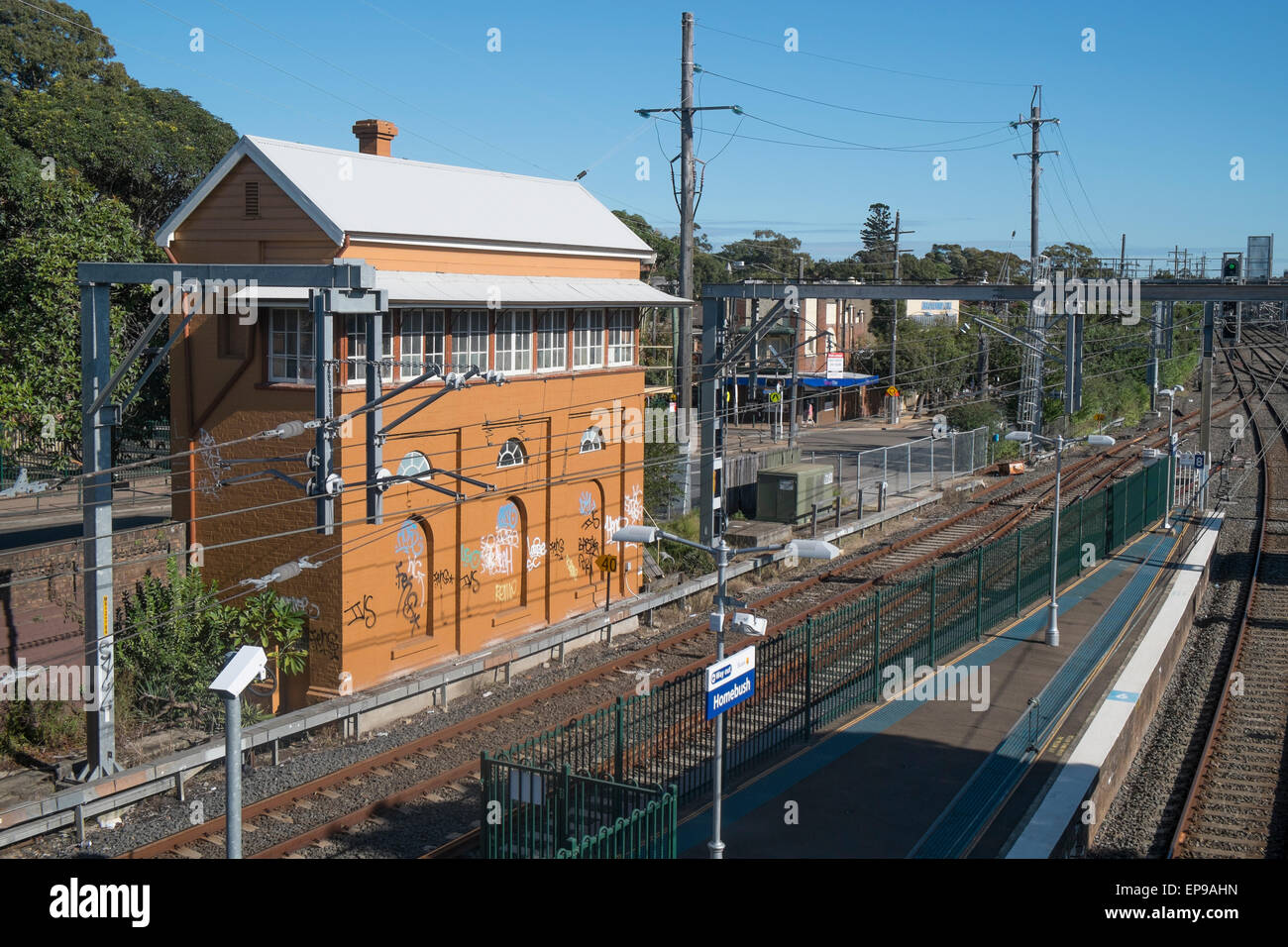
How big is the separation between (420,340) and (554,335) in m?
3.66

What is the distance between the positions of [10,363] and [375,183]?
8.35m

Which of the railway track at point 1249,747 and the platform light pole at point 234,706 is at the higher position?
the platform light pole at point 234,706

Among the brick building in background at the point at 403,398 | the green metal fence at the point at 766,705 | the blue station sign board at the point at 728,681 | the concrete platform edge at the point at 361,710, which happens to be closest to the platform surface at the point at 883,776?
the green metal fence at the point at 766,705

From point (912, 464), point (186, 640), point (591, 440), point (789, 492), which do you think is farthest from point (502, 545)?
point (912, 464)

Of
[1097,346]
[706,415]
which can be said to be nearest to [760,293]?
[706,415]

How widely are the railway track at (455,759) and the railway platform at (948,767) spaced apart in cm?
152

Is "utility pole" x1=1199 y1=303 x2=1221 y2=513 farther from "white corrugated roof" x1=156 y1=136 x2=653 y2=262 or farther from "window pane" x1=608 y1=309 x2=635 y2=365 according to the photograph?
"white corrugated roof" x1=156 y1=136 x2=653 y2=262

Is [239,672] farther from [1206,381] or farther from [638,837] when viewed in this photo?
[1206,381]

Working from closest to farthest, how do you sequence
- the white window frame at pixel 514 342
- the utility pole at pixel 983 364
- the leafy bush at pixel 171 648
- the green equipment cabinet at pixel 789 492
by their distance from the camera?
the leafy bush at pixel 171 648 → the white window frame at pixel 514 342 → the green equipment cabinet at pixel 789 492 → the utility pole at pixel 983 364

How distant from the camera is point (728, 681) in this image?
1036 centimetres

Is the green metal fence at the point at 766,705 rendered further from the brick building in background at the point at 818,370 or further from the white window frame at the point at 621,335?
the brick building in background at the point at 818,370

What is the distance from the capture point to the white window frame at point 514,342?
2078cm

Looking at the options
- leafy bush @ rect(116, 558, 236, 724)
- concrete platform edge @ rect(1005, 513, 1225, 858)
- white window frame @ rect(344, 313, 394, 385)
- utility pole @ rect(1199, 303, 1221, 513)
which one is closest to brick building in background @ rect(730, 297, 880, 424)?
utility pole @ rect(1199, 303, 1221, 513)

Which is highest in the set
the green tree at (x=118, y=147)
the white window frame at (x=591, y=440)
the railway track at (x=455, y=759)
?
the green tree at (x=118, y=147)
